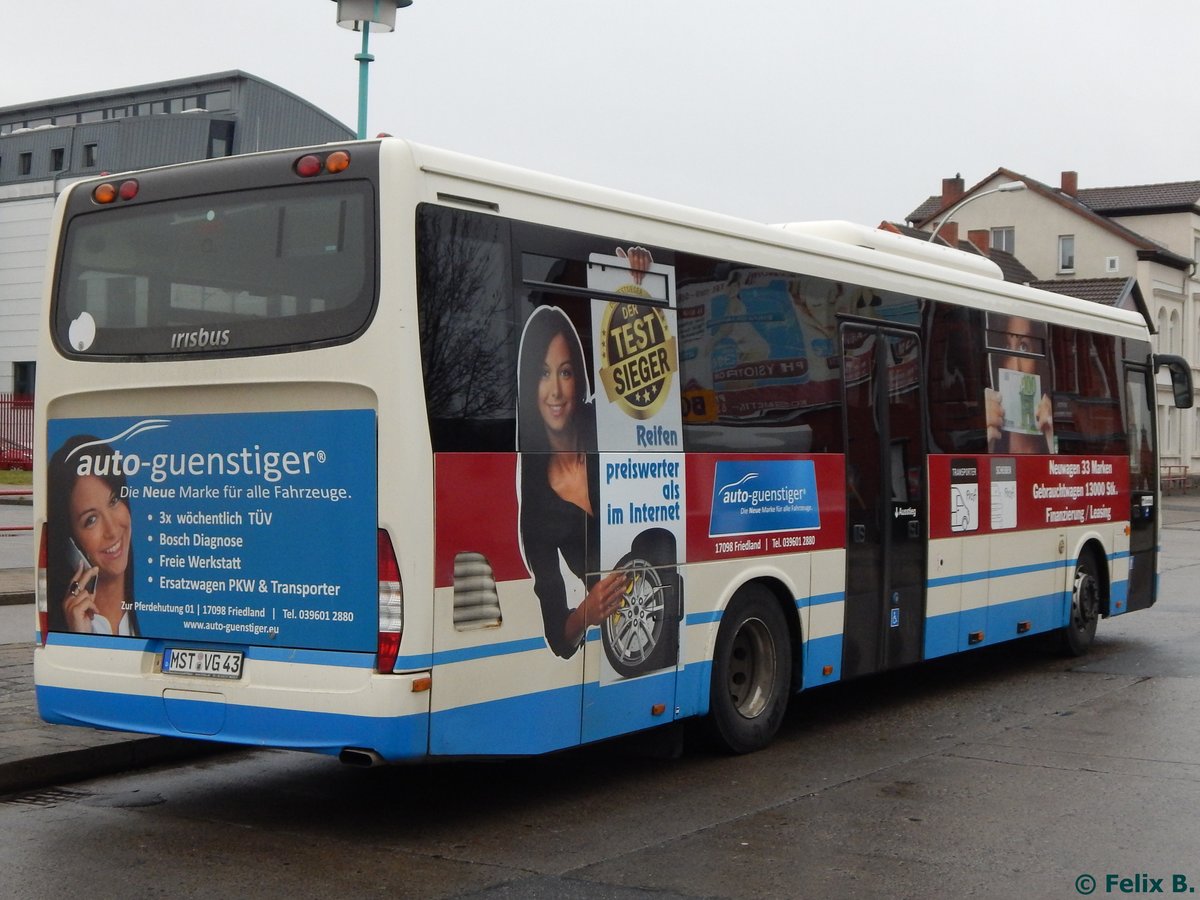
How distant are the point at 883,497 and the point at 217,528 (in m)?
4.80

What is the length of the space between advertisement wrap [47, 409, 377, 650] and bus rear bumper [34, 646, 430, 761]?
0.15 metres

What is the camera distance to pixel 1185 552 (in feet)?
94.9

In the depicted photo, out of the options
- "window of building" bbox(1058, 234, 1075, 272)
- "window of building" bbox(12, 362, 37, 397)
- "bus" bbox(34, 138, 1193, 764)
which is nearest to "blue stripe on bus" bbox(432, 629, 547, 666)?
"bus" bbox(34, 138, 1193, 764)

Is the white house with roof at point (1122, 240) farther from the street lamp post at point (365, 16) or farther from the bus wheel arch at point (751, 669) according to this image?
the bus wheel arch at point (751, 669)

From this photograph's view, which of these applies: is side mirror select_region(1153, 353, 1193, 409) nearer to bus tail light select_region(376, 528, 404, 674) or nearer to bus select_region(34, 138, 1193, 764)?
bus select_region(34, 138, 1193, 764)

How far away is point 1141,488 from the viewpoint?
14.6 metres

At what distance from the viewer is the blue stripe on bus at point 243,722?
658 cm

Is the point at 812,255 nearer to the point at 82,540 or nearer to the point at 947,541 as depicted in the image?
A: the point at 947,541

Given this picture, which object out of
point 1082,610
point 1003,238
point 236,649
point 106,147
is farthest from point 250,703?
point 1003,238

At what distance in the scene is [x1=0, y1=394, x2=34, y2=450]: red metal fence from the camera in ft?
144

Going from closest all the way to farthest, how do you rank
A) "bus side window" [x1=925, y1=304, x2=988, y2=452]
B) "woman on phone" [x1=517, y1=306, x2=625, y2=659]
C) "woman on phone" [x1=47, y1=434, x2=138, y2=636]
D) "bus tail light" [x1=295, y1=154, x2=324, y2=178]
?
"bus tail light" [x1=295, y1=154, x2=324, y2=178]
"woman on phone" [x1=517, y1=306, x2=625, y2=659]
"woman on phone" [x1=47, y1=434, x2=138, y2=636]
"bus side window" [x1=925, y1=304, x2=988, y2=452]

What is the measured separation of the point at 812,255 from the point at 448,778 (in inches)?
155

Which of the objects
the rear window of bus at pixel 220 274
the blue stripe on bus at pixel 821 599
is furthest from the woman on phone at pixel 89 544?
the blue stripe on bus at pixel 821 599

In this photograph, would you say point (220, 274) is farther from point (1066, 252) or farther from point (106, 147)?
point (1066, 252)
